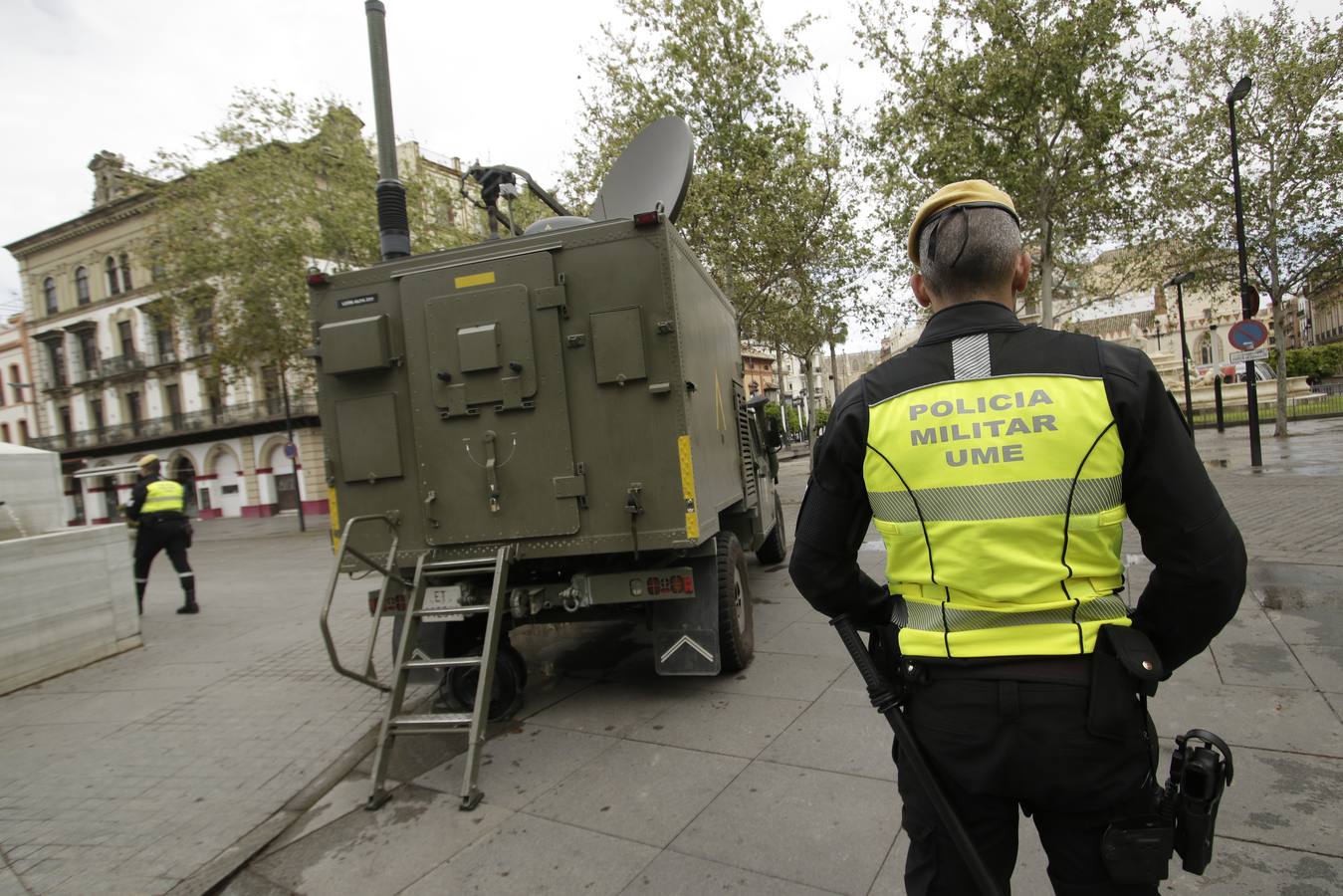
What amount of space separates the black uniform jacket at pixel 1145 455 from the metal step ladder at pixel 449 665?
2792mm

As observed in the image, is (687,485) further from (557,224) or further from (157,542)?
(157,542)

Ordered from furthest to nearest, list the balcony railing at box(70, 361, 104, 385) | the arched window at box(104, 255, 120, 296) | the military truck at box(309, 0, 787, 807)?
1. the balcony railing at box(70, 361, 104, 385)
2. the arched window at box(104, 255, 120, 296)
3. the military truck at box(309, 0, 787, 807)

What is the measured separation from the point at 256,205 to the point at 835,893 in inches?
780

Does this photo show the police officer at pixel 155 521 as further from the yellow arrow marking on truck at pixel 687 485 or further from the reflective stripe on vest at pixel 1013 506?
the reflective stripe on vest at pixel 1013 506

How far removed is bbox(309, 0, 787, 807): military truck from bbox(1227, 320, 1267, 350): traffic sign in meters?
13.3

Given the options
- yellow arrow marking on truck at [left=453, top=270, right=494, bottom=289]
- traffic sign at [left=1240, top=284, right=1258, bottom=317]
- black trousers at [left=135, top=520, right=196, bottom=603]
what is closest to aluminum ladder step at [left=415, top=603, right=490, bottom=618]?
yellow arrow marking on truck at [left=453, top=270, right=494, bottom=289]

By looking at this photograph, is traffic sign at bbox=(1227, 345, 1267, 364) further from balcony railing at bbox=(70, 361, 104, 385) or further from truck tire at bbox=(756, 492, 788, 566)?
balcony railing at bbox=(70, 361, 104, 385)

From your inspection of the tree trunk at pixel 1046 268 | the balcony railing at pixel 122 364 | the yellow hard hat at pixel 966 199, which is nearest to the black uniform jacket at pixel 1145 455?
the yellow hard hat at pixel 966 199

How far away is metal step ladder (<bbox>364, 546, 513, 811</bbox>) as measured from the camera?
3699mm

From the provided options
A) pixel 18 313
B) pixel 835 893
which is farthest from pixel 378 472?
pixel 18 313

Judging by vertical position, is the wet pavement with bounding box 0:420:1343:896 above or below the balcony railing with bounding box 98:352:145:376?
below

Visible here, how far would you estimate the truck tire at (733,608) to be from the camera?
4.81 metres

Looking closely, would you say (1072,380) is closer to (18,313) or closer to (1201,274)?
(1201,274)

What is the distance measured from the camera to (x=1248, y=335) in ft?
43.7
